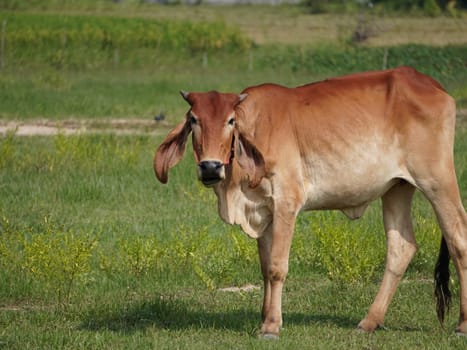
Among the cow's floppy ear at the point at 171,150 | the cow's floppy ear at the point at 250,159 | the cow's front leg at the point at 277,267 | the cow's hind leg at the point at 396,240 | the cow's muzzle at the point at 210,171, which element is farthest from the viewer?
the cow's hind leg at the point at 396,240

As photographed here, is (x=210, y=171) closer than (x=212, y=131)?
Yes

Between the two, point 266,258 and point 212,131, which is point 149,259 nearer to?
point 266,258

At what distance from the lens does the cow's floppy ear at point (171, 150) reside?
7258 mm

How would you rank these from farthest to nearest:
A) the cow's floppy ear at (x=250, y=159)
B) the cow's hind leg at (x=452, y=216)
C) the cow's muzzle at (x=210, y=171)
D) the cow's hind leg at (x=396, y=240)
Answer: the cow's hind leg at (x=396, y=240) < the cow's hind leg at (x=452, y=216) < the cow's floppy ear at (x=250, y=159) < the cow's muzzle at (x=210, y=171)

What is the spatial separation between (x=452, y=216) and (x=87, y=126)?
39.5 feet

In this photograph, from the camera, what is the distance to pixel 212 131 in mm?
6859

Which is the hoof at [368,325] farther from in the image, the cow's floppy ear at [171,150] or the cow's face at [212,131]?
the cow's floppy ear at [171,150]

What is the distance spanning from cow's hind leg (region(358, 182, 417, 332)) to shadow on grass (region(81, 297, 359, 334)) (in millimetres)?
360

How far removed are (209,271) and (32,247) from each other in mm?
1602

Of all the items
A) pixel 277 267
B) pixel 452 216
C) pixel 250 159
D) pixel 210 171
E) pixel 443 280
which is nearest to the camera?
pixel 210 171

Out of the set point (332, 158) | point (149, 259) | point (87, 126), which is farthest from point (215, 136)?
point (87, 126)

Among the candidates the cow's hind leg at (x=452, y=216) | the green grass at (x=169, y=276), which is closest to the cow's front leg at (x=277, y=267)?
the green grass at (x=169, y=276)

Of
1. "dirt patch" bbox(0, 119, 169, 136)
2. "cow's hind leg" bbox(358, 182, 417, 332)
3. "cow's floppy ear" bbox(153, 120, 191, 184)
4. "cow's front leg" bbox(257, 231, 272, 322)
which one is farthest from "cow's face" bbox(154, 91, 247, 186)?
"dirt patch" bbox(0, 119, 169, 136)

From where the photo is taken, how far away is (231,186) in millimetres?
7258
